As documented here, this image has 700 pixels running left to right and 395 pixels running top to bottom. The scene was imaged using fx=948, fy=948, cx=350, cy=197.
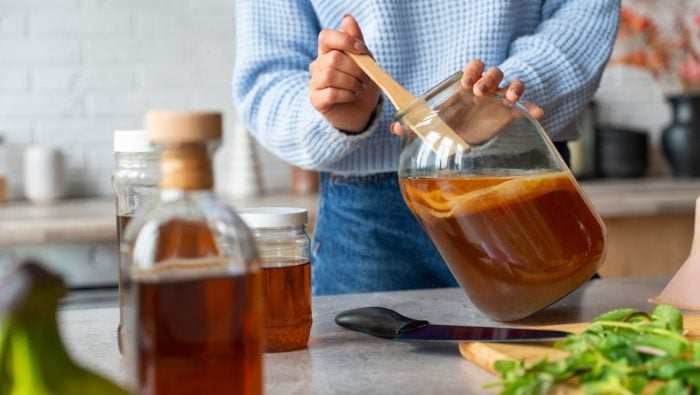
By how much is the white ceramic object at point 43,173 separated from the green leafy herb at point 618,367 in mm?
2121

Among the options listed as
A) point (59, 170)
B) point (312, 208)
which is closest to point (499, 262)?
point (312, 208)

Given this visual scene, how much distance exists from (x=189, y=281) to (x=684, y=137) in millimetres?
2600

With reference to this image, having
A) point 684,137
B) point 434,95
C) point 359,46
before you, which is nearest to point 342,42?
point 359,46

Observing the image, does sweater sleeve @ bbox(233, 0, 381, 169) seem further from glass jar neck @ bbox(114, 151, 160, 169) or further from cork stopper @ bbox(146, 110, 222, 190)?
cork stopper @ bbox(146, 110, 222, 190)

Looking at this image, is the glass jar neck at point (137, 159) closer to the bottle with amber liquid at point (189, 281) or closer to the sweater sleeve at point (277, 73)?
the bottle with amber liquid at point (189, 281)

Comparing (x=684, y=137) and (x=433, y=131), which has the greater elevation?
(x=433, y=131)

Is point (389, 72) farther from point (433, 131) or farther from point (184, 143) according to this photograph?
point (184, 143)

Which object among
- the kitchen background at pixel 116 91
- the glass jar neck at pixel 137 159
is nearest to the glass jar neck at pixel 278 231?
the glass jar neck at pixel 137 159

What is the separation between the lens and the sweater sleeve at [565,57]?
121 cm

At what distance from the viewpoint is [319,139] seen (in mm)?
1215

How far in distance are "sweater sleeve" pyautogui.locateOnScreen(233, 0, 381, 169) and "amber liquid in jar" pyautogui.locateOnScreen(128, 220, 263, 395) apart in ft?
2.26

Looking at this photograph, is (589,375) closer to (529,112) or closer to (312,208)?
(529,112)

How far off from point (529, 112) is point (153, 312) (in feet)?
1.79

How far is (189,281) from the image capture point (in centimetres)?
55
